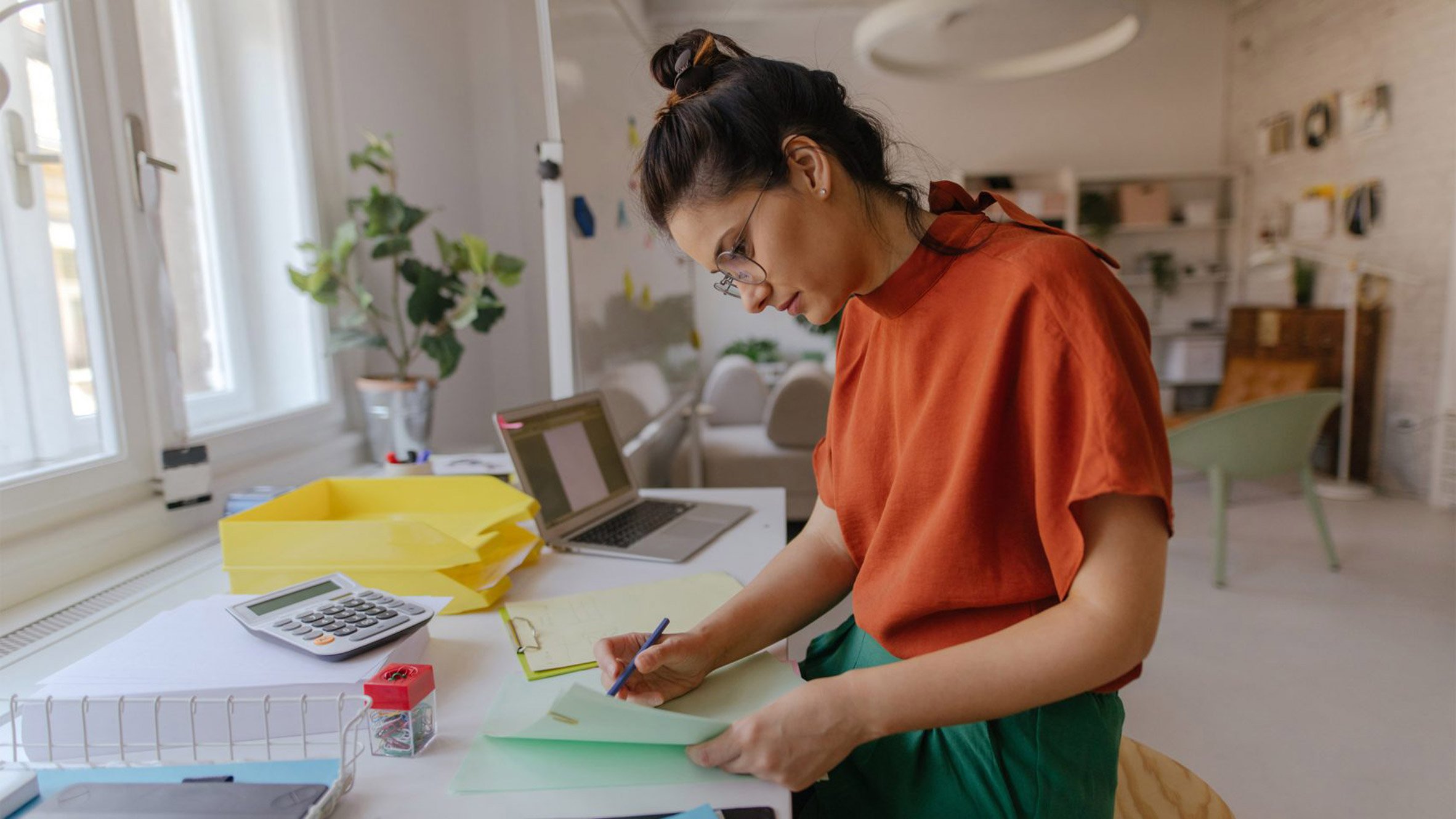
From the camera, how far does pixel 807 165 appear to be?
850mm

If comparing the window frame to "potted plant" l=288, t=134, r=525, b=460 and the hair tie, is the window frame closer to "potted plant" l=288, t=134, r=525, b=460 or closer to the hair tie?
"potted plant" l=288, t=134, r=525, b=460

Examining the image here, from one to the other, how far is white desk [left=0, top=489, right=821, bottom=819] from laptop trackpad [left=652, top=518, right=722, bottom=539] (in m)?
0.03

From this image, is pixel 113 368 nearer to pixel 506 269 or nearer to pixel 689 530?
pixel 506 269

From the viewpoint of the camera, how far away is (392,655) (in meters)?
0.89

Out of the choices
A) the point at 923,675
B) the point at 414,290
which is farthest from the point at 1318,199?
the point at 923,675

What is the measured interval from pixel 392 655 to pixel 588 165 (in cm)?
160

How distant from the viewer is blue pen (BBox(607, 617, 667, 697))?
0.83 m

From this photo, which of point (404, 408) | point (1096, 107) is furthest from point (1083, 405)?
point (1096, 107)

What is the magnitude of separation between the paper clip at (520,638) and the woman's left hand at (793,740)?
12.3 inches

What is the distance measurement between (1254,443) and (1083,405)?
9.75ft

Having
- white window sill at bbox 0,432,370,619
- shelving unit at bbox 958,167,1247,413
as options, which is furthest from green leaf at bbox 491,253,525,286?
shelving unit at bbox 958,167,1247,413

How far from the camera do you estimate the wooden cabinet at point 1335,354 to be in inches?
179

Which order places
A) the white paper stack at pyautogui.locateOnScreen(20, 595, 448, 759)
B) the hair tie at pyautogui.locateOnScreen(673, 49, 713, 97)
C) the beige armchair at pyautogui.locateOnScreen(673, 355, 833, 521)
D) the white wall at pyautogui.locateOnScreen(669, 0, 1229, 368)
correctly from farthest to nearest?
the white wall at pyautogui.locateOnScreen(669, 0, 1229, 368) < the beige armchair at pyautogui.locateOnScreen(673, 355, 833, 521) < the hair tie at pyautogui.locateOnScreen(673, 49, 713, 97) < the white paper stack at pyautogui.locateOnScreen(20, 595, 448, 759)

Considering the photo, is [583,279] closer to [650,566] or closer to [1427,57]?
[650,566]
